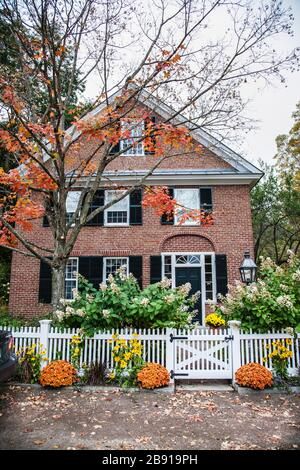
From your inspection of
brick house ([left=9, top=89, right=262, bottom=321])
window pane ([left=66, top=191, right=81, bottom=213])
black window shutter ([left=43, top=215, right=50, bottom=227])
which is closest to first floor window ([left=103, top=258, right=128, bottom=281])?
brick house ([left=9, top=89, right=262, bottom=321])

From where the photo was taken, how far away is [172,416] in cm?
468

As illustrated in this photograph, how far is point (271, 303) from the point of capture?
6.28 m

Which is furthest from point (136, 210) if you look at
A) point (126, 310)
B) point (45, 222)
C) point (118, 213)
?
point (126, 310)

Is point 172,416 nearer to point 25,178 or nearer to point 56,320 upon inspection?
point 56,320

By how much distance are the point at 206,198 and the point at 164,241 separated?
2.53 metres

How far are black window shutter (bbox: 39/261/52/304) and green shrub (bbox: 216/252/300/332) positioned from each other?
26.8ft

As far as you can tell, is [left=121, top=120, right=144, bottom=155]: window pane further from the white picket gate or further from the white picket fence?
the white picket gate

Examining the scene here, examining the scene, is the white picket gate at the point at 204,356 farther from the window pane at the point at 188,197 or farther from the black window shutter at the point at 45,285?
the window pane at the point at 188,197

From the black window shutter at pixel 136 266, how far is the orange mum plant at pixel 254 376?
727 centimetres

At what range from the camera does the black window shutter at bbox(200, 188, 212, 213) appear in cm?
1354

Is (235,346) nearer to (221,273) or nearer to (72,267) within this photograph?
(221,273)

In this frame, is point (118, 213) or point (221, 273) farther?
point (118, 213)
